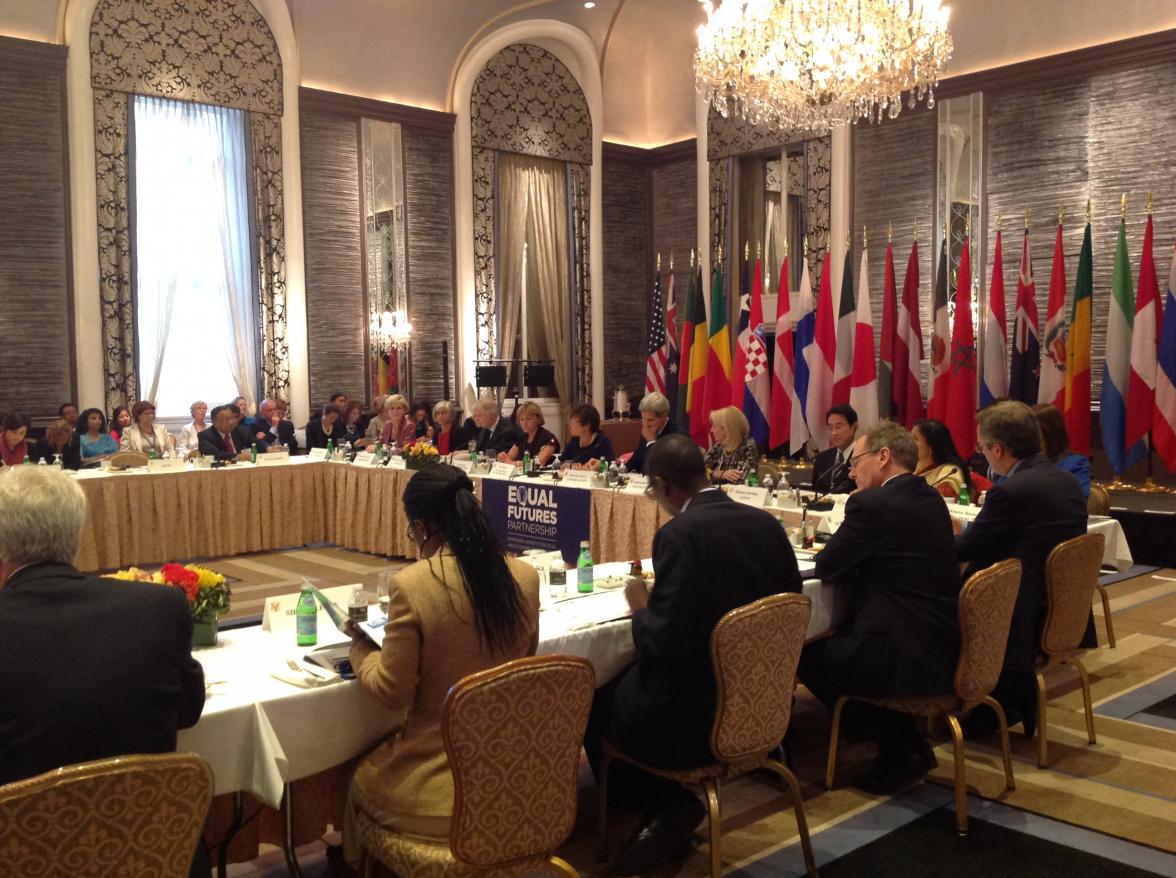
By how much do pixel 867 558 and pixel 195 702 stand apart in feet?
7.09

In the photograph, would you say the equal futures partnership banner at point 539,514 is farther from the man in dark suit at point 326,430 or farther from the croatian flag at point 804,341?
the croatian flag at point 804,341

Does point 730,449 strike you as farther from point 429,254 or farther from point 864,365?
point 429,254

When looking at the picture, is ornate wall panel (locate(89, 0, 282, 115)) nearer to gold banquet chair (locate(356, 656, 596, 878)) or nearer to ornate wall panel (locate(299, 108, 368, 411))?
ornate wall panel (locate(299, 108, 368, 411))

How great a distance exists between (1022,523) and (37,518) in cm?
321

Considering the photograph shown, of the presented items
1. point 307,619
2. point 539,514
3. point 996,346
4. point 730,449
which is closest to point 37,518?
point 307,619

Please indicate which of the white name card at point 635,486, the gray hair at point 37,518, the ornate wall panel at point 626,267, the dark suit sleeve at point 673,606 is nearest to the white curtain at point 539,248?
the ornate wall panel at point 626,267

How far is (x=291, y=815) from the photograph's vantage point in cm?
286

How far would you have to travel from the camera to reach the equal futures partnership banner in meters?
6.65

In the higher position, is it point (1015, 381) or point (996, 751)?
point (1015, 381)

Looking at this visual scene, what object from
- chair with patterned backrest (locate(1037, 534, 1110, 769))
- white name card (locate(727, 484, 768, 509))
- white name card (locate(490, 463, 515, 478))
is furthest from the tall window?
chair with patterned backrest (locate(1037, 534, 1110, 769))

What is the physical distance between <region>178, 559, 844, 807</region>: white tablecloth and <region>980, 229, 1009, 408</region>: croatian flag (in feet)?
22.2

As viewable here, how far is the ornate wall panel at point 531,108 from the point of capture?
12344 mm

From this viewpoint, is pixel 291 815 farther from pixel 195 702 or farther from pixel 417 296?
pixel 417 296

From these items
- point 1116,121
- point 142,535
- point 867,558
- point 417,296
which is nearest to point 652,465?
point 867,558
